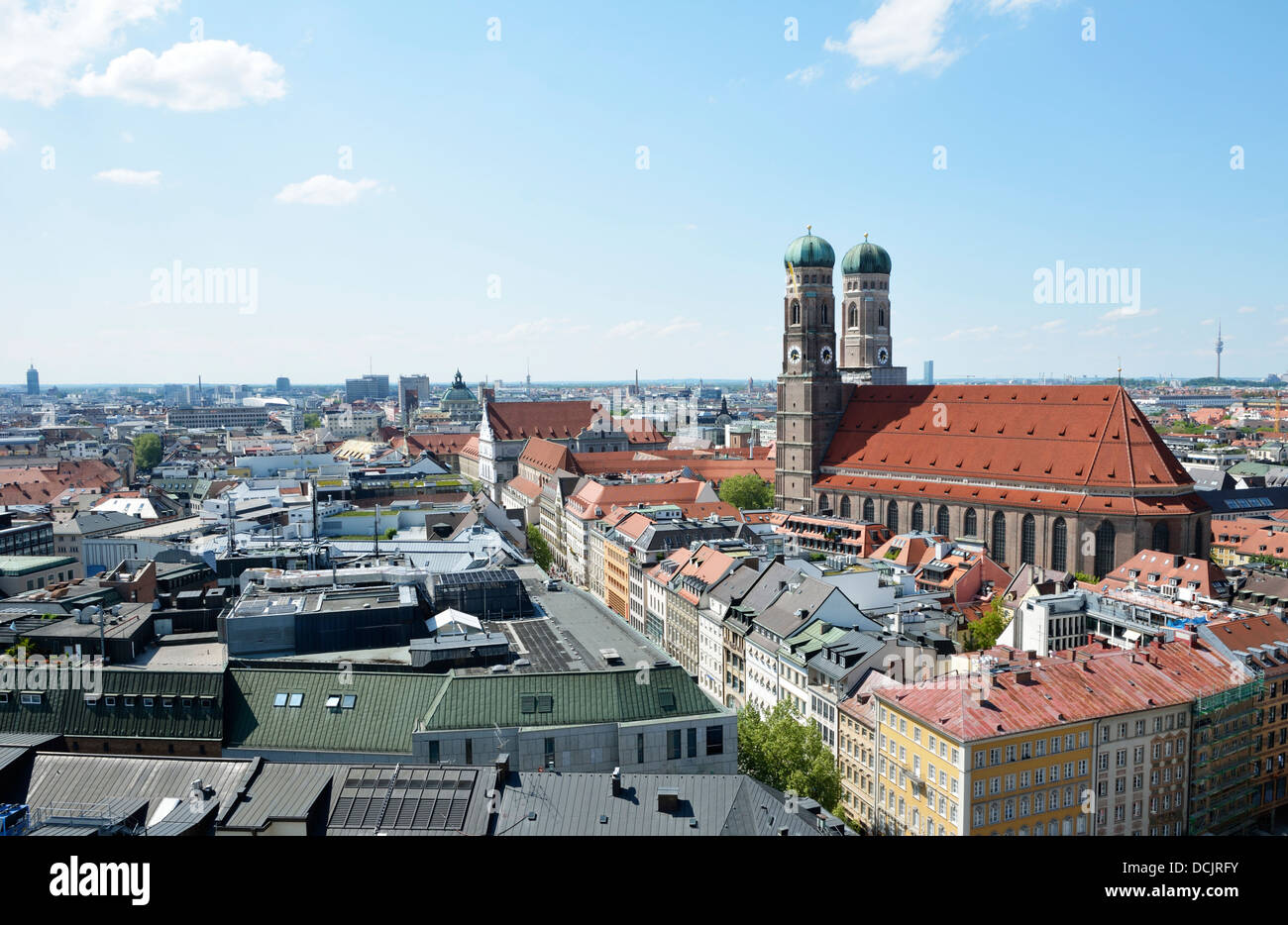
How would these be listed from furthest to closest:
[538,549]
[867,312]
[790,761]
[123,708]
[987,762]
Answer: [867,312], [538,549], [790,761], [987,762], [123,708]

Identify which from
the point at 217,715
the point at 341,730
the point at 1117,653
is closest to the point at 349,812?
the point at 341,730

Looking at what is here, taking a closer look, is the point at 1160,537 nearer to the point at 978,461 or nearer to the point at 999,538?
the point at 999,538

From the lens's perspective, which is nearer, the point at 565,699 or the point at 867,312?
the point at 565,699

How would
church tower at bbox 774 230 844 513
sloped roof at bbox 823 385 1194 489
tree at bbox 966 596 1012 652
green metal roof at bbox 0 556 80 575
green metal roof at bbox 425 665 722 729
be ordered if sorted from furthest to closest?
church tower at bbox 774 230 844 513 → sloped roof at bbox 823 385 1194 489 → green metal roof at bbox 0 556 80 575 → tree at bbox 966 596 1012 652 → green metal roof at bbox 425 665 722 729

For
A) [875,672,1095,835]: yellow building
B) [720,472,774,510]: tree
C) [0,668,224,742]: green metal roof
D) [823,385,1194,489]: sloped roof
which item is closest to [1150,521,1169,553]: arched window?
[823,385,1194,489]: sloped roof

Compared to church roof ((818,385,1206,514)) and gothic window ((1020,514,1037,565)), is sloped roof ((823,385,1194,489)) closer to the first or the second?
church roof ((818,385,1206,514))

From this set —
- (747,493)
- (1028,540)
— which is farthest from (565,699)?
(747,493)

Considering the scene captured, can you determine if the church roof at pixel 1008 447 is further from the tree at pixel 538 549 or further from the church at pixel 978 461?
the tree at pixel 538 549
